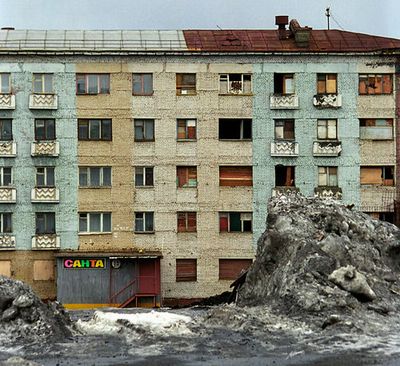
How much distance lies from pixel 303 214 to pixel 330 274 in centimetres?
391

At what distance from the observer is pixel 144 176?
2254 inches

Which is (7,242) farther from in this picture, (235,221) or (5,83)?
(235,221)

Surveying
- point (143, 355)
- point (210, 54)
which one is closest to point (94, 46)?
point (210, 54)

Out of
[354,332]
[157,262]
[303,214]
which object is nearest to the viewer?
[354,332]

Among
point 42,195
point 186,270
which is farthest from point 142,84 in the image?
point 186,270

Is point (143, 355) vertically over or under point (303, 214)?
under

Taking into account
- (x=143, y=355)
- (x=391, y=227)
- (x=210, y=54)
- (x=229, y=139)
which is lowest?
(x=143, y=355)

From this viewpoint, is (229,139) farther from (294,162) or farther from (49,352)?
(49,352)

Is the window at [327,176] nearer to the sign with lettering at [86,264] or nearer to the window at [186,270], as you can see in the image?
the window at [186,270]

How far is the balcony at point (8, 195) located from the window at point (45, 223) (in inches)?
68.2

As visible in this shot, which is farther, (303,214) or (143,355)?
(303,214)

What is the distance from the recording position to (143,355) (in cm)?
2447

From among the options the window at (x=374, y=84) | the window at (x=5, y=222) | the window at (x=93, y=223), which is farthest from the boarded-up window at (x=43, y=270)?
the window at (x=374, y=84)

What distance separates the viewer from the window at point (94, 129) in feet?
188
